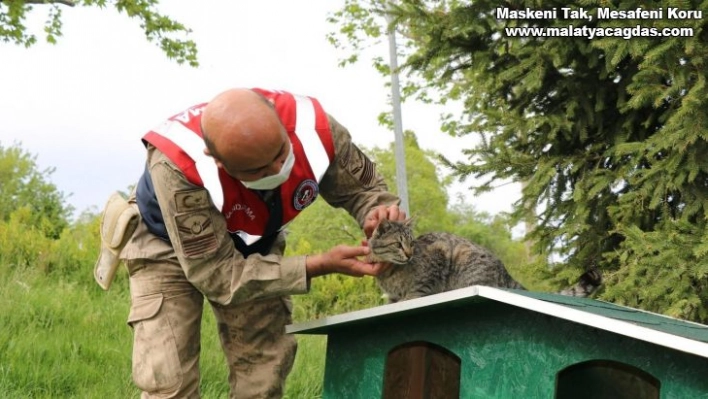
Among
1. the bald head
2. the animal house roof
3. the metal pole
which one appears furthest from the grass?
the metal pole

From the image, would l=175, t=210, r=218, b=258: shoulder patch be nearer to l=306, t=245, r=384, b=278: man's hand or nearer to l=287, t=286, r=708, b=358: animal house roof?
l=306, t=245, r=384, b=278: man's hand

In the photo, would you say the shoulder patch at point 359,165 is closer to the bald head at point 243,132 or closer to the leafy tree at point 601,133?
the bald head at point 243,132

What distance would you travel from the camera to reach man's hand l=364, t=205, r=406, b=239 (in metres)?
2.80

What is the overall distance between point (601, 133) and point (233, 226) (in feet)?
8.18

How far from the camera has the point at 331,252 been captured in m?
2.53

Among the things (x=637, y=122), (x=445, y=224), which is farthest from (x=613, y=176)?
(x=445, y=224)

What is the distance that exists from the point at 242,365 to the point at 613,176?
2.25 metres

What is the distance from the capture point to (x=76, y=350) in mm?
4527

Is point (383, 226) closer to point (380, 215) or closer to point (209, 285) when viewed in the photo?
point (380, 215)

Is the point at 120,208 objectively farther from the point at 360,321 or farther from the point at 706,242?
the point at 706,242

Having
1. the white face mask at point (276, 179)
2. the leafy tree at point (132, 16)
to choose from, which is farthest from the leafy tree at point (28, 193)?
the white face mask at point (276, 179)

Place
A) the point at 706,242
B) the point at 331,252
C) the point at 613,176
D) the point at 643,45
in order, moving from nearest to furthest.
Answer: the point at 331,252
the point at 706,242
the point at 643,45
the point at 613,176

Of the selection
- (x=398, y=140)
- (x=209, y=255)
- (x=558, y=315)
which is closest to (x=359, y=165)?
(x=209, y=255)

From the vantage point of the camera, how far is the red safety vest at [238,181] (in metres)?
2.52
